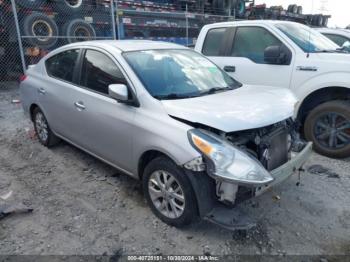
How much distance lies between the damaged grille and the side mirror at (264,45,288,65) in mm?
1790

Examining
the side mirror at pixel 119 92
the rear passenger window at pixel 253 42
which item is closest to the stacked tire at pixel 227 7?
the rear passenger window at pixel 253 42

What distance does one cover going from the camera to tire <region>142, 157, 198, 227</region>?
2541 mm

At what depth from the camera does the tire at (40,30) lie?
8297 millimetres

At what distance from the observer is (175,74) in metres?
3.26

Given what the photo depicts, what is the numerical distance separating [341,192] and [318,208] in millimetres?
533

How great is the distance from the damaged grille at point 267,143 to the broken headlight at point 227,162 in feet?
0.68

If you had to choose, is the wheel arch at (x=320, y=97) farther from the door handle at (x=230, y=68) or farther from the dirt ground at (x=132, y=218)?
the door handle at (x=230, y=68)

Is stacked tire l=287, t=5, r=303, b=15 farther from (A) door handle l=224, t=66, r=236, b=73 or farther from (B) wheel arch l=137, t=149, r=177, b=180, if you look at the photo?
(B) wheel arch l=137, t=149, r=177, b=180

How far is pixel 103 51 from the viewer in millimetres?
3373

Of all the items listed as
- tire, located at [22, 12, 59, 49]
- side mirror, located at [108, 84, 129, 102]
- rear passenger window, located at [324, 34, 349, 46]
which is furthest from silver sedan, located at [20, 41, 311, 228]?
tire, located at [22, 12, 59, 49]

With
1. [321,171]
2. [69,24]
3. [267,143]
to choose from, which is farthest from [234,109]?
[69,24]

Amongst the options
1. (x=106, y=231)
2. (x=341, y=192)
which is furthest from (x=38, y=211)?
(x=341, y=192)

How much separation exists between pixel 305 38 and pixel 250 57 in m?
0.90

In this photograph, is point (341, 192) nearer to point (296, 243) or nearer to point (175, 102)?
point (296, 243)
